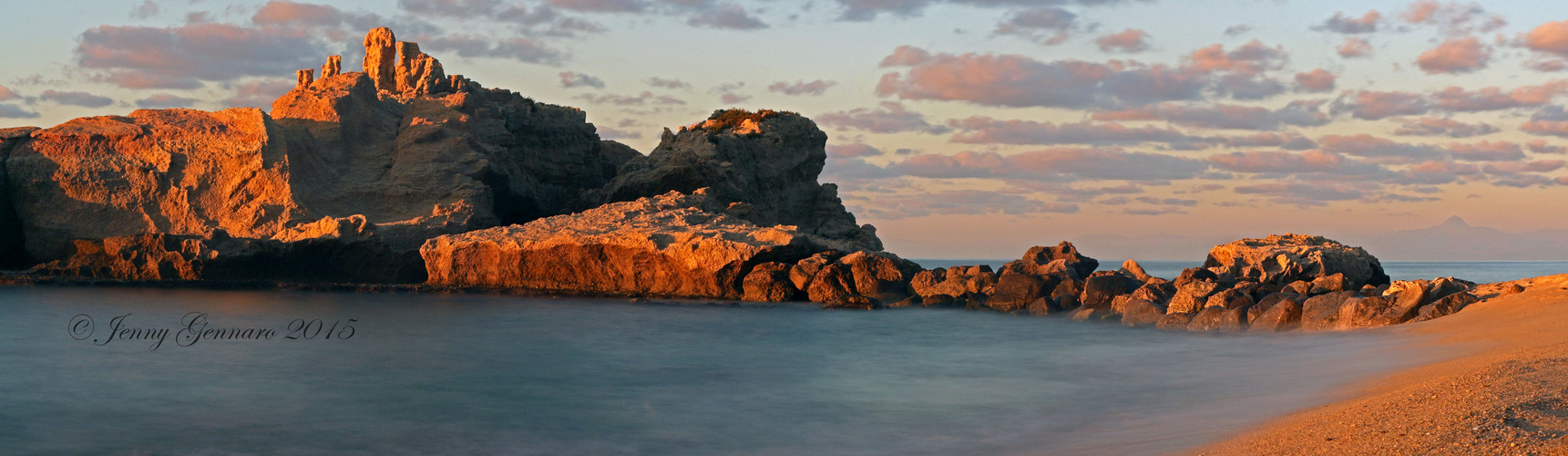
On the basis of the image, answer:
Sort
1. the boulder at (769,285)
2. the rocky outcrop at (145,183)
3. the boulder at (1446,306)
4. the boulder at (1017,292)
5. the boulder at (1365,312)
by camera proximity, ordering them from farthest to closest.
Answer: the rocky outcrop at (145,183), the boulder at (769,285), the boulder at (1017,292), the boulder at (1365,312), the boulder at (1446,306)

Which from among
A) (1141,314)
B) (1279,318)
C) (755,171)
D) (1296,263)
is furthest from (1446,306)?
(755,171)

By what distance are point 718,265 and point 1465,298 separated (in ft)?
41.5

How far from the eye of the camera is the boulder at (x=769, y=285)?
65.6ft

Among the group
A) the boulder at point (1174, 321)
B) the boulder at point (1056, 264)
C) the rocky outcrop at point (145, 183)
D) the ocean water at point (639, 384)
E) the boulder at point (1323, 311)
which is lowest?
the ocean water at point (639, 384)

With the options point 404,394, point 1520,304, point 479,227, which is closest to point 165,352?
point 404,394

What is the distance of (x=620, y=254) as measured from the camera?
20.9 meters

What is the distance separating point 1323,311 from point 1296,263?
7.08 metres

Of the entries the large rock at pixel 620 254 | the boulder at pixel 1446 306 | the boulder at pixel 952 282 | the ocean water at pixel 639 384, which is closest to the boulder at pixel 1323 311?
the ocean water at pixel 639 384

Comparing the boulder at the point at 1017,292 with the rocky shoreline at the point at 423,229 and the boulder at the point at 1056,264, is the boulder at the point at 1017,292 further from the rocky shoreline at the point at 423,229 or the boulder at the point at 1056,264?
the boulder at the point at 1056,264

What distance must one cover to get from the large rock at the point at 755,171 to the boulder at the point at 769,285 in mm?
4949

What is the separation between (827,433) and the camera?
7656 mm

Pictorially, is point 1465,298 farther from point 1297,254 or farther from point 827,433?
point 827,433

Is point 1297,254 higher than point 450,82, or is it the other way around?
point 450,82

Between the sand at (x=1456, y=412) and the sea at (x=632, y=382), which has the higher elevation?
the sand at (x=1456, y=412)
